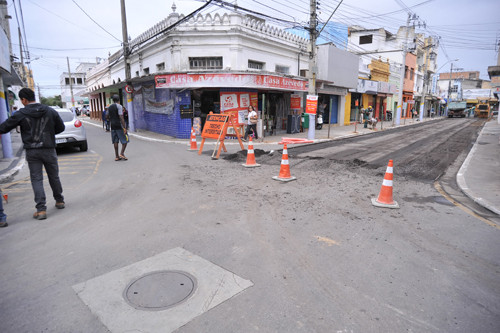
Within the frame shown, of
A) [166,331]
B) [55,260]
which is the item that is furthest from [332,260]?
[55,260]

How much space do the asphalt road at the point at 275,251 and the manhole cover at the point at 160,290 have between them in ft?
0.47

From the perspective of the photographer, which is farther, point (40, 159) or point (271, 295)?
point (40, 159)

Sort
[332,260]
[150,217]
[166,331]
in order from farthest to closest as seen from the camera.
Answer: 1. [150,217]
2. [332,260]
3. [166,331]

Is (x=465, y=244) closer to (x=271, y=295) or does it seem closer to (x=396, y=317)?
(x=396, y=317)

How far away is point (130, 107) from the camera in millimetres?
20672

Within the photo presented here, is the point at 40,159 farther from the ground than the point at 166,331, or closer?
farther from the ground

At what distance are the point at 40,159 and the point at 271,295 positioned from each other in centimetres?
446

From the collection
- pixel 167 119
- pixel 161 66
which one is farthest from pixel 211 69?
pixel 167 119

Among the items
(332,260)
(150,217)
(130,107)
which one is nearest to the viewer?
(332,260)

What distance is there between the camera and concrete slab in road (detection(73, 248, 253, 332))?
8.09 feet

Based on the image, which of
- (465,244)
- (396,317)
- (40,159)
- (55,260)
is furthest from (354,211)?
(40,159)

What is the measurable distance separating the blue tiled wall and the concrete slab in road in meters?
13.5

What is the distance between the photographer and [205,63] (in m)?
16.7

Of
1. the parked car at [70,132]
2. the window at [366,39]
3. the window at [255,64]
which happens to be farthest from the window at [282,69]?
the window at [366,39]
